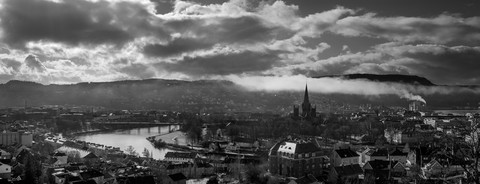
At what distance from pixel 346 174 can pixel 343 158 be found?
193 inches

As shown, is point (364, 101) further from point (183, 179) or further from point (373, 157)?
point (183, 179)

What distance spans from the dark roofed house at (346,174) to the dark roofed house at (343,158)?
3703 millimetres

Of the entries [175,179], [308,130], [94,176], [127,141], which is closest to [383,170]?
[175,179]

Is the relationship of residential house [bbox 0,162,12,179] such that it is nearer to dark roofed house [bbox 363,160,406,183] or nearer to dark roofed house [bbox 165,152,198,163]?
dark roofed house [bbox 165,152,198,163]

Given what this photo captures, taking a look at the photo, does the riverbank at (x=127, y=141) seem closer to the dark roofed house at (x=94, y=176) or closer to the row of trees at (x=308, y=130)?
the row of trees at (x=308, y=130)

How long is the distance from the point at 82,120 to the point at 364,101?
83483mm

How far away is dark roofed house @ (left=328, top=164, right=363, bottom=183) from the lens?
71.3ft

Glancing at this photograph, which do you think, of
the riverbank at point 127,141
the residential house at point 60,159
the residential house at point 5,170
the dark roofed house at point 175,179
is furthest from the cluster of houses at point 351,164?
the residential house at point 5,170

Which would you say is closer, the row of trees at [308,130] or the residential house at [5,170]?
the residential house at [5,170]

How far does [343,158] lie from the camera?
27047 mm

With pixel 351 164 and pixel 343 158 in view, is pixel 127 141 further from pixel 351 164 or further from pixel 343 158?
pixel 351 164

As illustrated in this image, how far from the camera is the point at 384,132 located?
158ft

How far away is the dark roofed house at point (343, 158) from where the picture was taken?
88.3 ft

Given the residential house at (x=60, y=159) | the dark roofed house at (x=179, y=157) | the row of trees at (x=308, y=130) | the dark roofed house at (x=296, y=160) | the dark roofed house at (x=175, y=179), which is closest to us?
the dark roofed house at (x=175, y=179)
